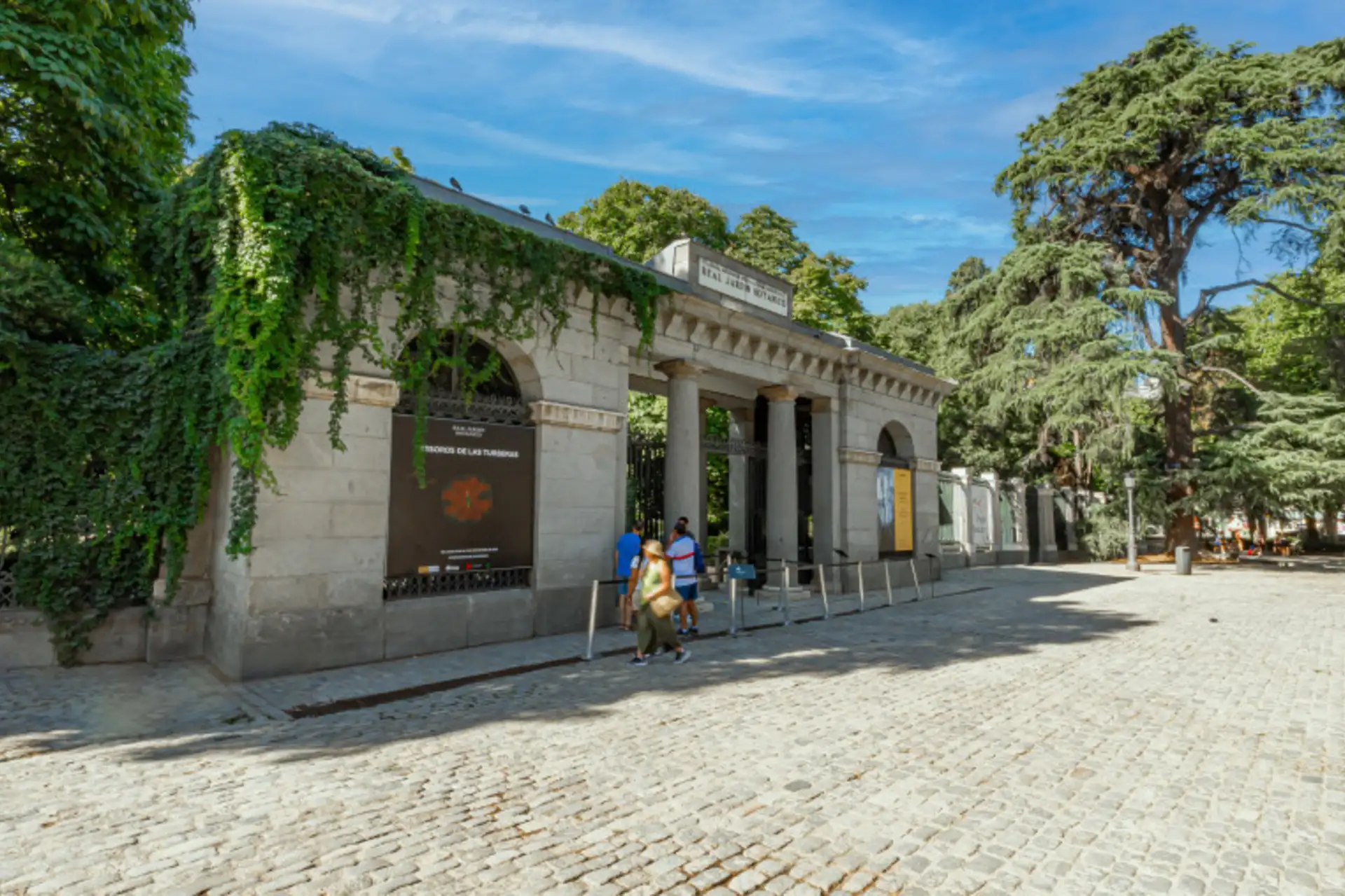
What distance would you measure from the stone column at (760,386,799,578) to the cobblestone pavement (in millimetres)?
6985

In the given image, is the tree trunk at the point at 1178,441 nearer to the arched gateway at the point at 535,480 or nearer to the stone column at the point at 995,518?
the stone column at the point at 995,518

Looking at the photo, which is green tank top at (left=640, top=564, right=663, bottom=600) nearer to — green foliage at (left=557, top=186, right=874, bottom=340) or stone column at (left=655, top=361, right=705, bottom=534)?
stone column at (left=655, top=361, right=705, bottom=534)

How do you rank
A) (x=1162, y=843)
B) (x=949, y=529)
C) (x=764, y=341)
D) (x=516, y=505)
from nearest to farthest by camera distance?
(x=1162, y=843) → (x=516, y=505) → (x=764, y=341) → (x=949, y=529)

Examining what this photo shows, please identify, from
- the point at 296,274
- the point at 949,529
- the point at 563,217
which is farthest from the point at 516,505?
the point at 563,217

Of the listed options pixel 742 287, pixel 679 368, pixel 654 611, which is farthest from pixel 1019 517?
pixel 654 611

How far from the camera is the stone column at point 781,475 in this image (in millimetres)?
15641

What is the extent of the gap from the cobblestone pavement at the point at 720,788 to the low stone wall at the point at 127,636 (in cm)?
58

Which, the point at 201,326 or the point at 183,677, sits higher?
the point at 201,326

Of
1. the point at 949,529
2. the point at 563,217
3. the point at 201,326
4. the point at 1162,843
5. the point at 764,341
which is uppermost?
the point at 563,217

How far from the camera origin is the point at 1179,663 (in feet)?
29.8

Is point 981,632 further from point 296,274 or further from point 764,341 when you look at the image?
point 296,274

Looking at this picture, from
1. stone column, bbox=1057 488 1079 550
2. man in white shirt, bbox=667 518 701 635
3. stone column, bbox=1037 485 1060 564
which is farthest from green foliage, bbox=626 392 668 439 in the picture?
stone column, bbox=1057 488 1079 550

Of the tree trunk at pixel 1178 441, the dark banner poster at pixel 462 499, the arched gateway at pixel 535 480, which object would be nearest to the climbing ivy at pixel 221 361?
the arched gateway at pixel 535 480

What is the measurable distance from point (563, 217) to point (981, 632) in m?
25.7
